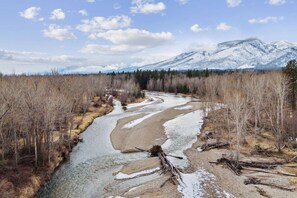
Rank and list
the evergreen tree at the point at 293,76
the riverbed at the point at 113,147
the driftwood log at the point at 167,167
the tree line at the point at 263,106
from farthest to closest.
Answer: the evergreen tree at the point at 293,76, the tree line at the point at 263,106, the driftwood log at the point at 167,167, the riverbed at the point at 113,147

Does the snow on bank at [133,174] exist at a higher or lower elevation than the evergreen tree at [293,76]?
lower

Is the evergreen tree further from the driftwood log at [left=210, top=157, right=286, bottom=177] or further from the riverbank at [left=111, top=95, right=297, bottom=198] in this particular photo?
the driftwood log at [left=210, top=157, right=286, bottom=177]

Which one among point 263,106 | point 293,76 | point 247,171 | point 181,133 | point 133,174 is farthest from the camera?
point 293,76

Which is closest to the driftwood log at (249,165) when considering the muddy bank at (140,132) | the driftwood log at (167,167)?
the driftwood log at (167,167)

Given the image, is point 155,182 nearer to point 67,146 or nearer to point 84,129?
point 67,146

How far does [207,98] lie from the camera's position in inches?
3093

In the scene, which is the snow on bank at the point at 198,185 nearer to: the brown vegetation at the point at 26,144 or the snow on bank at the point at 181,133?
the snow on bank at the point at 181,133

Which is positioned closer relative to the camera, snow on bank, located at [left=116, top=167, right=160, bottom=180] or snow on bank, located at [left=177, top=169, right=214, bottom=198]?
snow on bank, located at [left=177, top=169, right=214, bottom=198]

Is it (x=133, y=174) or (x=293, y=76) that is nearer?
(x=133, y=174)

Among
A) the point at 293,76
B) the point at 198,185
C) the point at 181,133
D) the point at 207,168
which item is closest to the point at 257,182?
the point at 198,185

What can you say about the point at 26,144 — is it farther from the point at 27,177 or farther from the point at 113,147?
the point at 113,147

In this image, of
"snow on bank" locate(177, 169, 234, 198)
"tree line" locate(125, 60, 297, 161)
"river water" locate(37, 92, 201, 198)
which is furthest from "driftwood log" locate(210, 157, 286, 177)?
"river water" locate(37, 92, 201, 198)

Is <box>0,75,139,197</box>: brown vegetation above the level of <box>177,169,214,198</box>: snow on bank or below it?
above

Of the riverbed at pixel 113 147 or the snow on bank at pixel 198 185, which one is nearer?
the snow on bank at pixel 198 185
